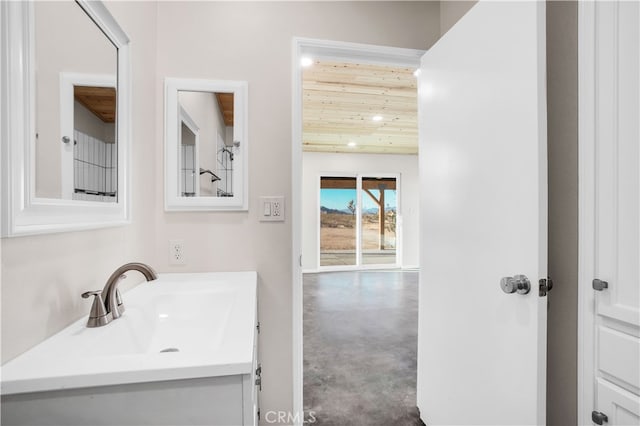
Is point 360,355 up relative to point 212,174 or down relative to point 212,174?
down

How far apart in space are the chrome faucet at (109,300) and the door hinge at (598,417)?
140 cm

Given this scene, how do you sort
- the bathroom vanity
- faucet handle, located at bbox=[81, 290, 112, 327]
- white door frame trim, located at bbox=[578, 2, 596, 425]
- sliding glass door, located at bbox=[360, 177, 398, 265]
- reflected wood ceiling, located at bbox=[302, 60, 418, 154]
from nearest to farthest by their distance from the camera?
the bathroom vanity → faucet handle, located at bbox=[81, 290, 112, 327] → white door frame trim, located at bbox=[578, 2, 596, 425] → reflected wood ceiling, located at bbox=[302, 60, 418, 154] → sliding glass door, located at bbox=[360, 177, 398, 265]

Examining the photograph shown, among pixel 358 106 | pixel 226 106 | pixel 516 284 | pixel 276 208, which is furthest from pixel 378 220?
pixel 516 284

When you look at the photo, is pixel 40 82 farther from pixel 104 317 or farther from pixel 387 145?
pixel 387 145

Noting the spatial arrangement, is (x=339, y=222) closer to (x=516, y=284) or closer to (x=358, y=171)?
(x=358, y=171)

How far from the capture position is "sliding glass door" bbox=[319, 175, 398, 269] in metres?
6.21

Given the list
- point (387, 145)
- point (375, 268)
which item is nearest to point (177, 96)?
point (387, 145)

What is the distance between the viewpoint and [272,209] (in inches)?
61.3

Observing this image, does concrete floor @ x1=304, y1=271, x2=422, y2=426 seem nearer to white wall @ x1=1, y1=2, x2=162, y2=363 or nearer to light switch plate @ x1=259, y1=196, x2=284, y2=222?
light switch plate @ x1=259, y1=196, x2=284, y2=222

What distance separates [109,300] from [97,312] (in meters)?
0.05

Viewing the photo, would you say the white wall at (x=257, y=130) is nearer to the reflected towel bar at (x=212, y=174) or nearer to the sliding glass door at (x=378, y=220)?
the reflected towel bar at (x=212, y=174)

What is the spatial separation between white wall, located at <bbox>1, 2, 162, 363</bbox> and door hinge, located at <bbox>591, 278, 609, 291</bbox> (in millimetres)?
1497

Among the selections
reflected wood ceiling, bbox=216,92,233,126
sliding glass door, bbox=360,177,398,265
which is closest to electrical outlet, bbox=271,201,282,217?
reflected wood ceiling, bbox=216,92,233,126

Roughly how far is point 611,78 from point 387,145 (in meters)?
4.82
